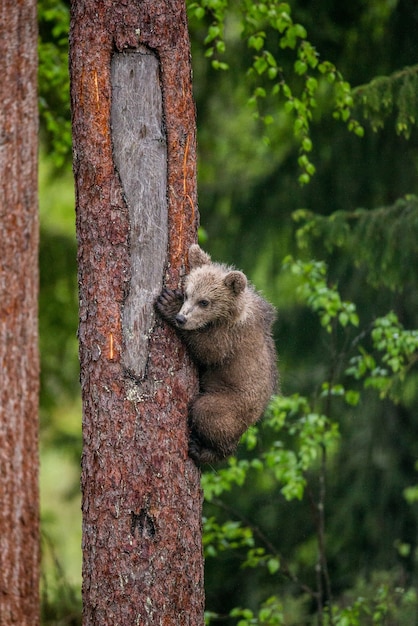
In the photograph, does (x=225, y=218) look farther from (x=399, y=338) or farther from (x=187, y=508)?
(x=187, y=508)

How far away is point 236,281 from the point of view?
189 inches

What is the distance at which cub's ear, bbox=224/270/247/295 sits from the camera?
15.7 ft

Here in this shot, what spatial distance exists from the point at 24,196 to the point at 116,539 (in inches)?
119

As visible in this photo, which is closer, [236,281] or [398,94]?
[236,281]

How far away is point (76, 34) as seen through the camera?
4.18m

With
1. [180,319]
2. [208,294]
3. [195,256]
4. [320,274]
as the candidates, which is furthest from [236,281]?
[320,274]

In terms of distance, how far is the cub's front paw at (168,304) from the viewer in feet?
13.6

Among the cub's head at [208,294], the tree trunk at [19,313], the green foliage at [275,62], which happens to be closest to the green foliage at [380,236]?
the green foliage at [275,62]

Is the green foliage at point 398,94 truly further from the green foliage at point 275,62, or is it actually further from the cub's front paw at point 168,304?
the cub's front paw at point 168,304

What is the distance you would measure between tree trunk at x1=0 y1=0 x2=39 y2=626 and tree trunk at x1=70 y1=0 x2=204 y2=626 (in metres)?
2.13

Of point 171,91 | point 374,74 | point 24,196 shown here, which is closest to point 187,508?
point 171,91

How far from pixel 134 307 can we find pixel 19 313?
228cm

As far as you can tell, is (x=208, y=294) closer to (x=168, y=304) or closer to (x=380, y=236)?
(x=168, y=304)

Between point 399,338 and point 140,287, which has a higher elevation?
point 399,338
